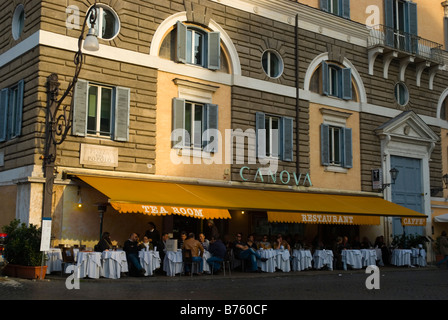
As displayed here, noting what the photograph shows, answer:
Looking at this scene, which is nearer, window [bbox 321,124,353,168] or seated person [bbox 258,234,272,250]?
seated person [bbox 258,234,272,250]

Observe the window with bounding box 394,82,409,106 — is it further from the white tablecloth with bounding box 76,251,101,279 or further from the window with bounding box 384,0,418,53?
the white tablecloth with bounding box 76,251,101,279

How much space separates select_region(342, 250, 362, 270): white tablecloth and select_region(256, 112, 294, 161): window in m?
3.78

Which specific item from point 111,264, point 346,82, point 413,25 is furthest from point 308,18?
point 111,264

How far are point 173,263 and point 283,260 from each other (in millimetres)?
3956

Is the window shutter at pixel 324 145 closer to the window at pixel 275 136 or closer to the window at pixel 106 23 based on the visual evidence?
the window at pixel 275 136

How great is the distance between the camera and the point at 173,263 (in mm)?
15516

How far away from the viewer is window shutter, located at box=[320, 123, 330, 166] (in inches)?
848

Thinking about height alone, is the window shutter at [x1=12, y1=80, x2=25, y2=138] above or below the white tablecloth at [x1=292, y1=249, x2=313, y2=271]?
above

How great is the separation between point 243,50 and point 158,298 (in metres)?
11.4

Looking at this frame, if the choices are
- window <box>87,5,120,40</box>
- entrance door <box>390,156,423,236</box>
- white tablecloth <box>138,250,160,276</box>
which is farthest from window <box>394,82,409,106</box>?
white tablecloth <box>138,250,160,276</box>

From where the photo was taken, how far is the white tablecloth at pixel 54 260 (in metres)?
14.6

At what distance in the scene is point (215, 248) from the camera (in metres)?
16.3
